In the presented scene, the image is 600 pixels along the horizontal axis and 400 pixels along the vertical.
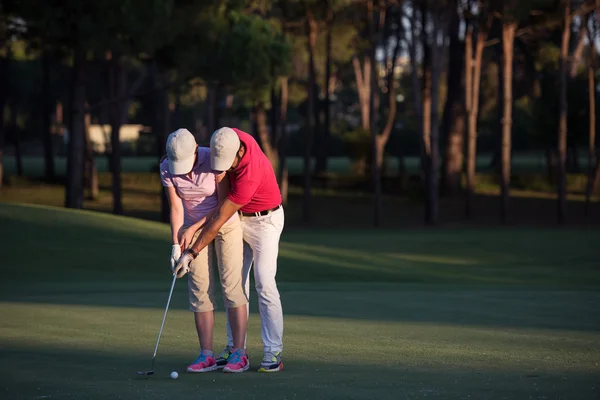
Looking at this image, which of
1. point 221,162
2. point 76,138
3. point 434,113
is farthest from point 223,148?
point 434,113

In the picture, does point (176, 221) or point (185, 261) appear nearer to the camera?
point (185, 261)

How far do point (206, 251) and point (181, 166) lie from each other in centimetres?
86

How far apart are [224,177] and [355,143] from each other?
172 ft

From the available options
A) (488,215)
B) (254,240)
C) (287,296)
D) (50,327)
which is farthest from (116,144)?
(254,240)

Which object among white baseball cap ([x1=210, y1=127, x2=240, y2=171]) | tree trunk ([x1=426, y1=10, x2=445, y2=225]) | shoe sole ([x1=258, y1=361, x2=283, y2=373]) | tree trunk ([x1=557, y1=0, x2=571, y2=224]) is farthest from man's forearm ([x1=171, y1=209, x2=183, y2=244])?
tree trunk ([x1=557, y1=0, x2=571, y2=224])

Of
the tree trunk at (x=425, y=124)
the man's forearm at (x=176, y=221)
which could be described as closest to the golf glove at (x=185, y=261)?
the man's forearm at (x=176, y=221)

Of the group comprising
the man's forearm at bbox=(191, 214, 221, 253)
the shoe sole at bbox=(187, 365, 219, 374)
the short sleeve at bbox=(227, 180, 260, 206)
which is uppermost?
the short sleeve at bbox=(227, 180, 260, 206)

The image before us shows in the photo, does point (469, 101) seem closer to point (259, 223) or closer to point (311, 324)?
point (311, 324)

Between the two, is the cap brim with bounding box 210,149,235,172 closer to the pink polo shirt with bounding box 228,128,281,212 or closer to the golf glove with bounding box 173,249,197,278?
the pink polo shirt with bounding box 228,128,281,212

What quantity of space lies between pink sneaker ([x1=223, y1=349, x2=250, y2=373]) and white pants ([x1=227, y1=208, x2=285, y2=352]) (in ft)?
0.75

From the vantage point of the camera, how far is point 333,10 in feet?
152

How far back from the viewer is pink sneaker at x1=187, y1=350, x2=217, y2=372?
9.57 metres

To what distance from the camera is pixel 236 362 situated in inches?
378

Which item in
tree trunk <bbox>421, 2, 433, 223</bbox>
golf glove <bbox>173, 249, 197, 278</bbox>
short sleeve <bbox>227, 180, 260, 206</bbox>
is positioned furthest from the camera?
tree trunk <bbox>421, 2, 433, 223</bbox>
